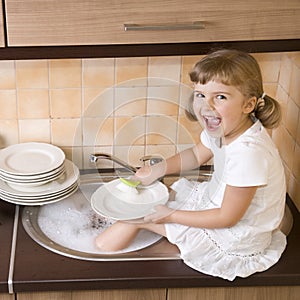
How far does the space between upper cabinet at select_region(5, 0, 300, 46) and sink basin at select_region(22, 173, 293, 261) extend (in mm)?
493

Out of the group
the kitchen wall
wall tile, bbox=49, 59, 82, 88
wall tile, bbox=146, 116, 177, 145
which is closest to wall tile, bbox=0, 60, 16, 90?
the kitchen wall

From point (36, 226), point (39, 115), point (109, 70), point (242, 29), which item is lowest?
point (36, 226)

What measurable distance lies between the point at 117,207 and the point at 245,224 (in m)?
0.37

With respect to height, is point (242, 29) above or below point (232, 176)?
above

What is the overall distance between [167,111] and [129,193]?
0.32 m

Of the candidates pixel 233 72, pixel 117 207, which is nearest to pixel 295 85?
pixel 233 72

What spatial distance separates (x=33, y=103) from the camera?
212cm

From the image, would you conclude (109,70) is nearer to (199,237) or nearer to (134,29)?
(134,29)

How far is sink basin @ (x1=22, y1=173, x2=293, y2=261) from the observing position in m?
1.82

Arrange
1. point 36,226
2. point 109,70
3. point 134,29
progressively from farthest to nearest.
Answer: point 109,70 → point 36,226 → point 134,29

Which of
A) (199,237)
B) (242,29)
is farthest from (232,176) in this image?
(242,29)

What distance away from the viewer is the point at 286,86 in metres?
2.13

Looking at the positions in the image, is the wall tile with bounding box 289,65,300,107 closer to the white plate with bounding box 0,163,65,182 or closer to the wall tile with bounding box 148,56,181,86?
the wall tile with bounding box 148,56,181,86

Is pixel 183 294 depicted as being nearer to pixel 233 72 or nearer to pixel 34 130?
pixel 233 72
